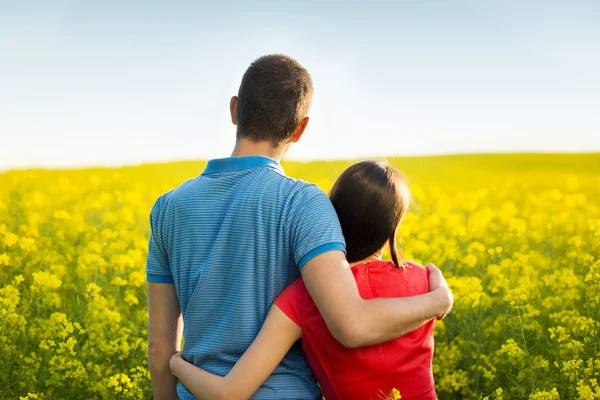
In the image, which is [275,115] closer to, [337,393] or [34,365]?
[337,393]

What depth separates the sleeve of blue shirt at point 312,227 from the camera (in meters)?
1.63

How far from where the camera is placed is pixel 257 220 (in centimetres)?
173

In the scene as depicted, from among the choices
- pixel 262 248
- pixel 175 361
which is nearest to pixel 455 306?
pixel 175 361

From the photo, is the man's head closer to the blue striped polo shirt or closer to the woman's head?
the blue striped polo shirt

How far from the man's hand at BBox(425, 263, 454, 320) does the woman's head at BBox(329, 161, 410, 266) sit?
11 cm

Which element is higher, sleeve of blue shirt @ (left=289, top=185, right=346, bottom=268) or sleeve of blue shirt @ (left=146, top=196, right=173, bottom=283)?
sleeve of blue shirt @ (left=289, top=185, right=346, bottom=268)

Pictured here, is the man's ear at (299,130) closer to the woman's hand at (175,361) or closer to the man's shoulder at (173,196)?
A: the man's shoulder at (173,196)

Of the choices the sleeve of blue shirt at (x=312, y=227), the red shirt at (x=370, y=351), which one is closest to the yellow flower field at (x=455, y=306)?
the red shirt at (x=370, y=351)

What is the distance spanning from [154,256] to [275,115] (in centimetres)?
58

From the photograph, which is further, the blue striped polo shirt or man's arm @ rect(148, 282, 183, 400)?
man's arm @ rect(148, 282, 183, 400)

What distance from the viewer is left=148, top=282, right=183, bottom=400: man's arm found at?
203 cm

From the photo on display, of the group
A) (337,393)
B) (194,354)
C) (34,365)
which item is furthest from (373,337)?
(34,365)

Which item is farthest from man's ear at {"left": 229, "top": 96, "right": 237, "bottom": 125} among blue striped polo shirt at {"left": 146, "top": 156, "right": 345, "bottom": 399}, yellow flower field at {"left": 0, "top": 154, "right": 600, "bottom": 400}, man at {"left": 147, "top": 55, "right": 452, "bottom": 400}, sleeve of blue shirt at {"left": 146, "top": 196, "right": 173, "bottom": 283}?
yellow flower field at {"left": 0, "top": 154, "right": 600, "bottom": 400}

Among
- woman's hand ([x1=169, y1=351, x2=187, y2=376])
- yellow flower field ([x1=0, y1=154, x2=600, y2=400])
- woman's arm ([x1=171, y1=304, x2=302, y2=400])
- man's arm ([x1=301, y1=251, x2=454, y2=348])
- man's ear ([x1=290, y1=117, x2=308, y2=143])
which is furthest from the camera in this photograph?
yellow flower field ([x1=0, y1=154, x2=600, y2=400])
